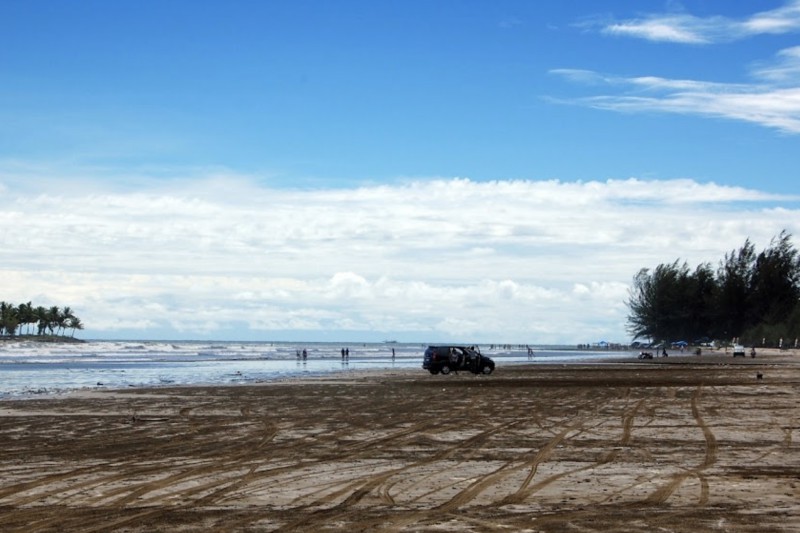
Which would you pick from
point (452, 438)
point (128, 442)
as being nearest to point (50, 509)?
point (128, 442)

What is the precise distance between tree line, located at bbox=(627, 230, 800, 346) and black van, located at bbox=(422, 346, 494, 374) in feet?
287

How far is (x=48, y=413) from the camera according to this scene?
1111 inches

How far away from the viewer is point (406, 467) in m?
15.2

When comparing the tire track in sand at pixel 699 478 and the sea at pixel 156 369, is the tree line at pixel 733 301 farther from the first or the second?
the tire track in sand at pixel 699 478

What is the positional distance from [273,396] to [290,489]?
23705 millimetres

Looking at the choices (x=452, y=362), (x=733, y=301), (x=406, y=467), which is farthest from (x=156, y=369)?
(x=733, y=301)

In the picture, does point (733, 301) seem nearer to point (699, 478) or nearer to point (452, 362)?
point (452, 362)

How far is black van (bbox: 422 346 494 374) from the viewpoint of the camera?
59094mm

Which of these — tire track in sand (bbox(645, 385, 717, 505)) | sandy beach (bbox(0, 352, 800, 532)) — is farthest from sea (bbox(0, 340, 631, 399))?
tire track in sand (bbox(645, 385, 717, 505))

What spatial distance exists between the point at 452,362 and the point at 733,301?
108030 mm

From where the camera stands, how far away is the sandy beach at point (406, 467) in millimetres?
10789

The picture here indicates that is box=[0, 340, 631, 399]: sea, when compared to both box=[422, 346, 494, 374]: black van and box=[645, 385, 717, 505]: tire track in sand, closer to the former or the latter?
box=[422, 346, 494, 374]: black van

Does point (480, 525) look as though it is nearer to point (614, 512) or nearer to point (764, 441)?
point (614, 512)

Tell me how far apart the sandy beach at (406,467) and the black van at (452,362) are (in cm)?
→ 2895
